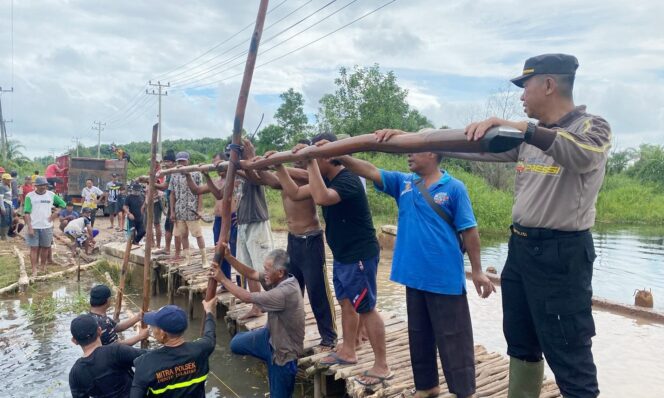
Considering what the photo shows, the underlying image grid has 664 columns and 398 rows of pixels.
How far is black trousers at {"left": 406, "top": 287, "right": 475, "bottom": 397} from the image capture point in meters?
3.62

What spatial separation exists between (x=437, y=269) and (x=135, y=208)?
973 centimetres

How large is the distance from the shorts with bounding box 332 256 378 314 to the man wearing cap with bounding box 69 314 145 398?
5.39ft

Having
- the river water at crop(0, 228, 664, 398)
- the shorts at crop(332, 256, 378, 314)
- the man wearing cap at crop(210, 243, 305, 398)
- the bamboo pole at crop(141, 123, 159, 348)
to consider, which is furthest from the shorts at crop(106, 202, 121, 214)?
the shorts at crop(332, 256, 378, 314)

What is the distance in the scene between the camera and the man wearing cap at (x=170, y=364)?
348 centimetres

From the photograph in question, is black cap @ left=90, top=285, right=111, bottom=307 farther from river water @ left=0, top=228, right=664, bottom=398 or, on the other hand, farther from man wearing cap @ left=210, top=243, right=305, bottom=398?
river water @ left=0, top=228, right=664, bottom=398

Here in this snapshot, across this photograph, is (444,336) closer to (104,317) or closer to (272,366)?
(272,366)

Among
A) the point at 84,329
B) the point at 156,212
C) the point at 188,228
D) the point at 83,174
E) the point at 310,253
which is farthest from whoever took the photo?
the point at 83,174

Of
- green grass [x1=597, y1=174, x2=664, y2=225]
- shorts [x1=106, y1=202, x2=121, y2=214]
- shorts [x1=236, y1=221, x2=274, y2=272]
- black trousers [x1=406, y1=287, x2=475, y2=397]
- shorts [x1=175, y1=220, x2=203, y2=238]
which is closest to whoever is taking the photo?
black trousers [x1=406, y1=287, x2=475, y2=397]

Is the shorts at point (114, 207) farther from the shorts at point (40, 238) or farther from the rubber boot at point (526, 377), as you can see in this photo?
the rubber boot at point (526, 377)

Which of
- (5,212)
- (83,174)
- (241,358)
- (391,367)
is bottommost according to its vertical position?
(241,358)

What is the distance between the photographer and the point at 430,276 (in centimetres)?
364

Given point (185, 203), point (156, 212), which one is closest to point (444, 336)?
point (185, 203)

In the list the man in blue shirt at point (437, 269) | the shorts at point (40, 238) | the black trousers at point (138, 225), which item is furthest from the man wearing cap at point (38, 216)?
the man in blue shirt at point (437, 269)

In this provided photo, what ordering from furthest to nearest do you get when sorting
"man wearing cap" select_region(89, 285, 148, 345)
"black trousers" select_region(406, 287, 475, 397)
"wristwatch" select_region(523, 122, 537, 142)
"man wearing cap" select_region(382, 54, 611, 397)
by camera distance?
"man wearing cap" select_region(89, 285, 148, 345) → "black trousers" select_region(406, 287, 475, 397) → "man wearing cap" select_region(382, 54, 611, 397) → "wristwatch" select_region(523, 122, 537, 142)
